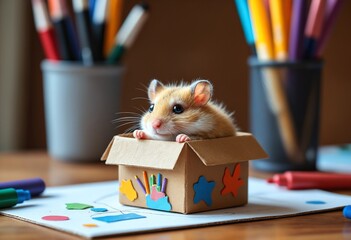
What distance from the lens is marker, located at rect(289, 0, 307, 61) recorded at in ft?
3.39

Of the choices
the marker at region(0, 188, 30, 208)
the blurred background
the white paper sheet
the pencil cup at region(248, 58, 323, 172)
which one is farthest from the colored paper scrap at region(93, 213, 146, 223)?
the blurred background

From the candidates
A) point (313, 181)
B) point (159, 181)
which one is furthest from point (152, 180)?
point (313, 181)

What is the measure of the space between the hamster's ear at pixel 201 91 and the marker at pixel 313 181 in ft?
0.63

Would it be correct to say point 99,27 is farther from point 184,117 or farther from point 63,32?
point 184,117

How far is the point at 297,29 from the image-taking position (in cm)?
103

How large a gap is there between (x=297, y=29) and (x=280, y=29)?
0.02m

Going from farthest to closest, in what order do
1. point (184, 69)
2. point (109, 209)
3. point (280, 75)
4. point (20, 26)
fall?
point (184, 69)
point (20, 26)
point (280, 75)
point (109, 209)

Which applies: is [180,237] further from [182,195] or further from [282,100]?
[282,100]

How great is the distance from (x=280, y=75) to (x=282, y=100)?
1.4 inches

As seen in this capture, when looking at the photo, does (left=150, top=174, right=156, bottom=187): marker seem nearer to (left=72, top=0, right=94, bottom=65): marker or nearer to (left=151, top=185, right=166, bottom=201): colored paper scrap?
(left=151, top=185, right=166, bottom=201): colored paper scrap

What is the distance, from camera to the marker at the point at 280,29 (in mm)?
1031

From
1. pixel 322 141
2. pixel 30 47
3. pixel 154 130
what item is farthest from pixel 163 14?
pixel 154 130

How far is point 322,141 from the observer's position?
1575 mm

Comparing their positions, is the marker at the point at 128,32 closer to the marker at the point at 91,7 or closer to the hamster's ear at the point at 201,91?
the marker at the point at 91,7
